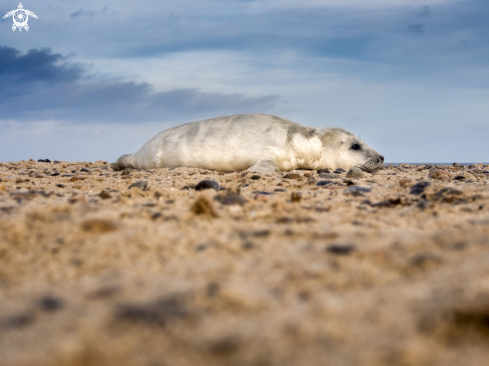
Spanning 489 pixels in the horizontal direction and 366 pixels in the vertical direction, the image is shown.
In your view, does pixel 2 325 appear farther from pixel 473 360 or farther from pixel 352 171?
pixel 352 171

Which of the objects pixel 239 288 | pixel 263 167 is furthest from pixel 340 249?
pixel 263 167

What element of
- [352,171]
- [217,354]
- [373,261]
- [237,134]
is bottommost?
[217,354]

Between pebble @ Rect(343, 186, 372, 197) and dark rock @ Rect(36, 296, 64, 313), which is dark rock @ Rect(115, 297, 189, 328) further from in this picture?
pebble @ Rect(343, 186, 372, 197)

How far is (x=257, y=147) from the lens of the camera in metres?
7.01

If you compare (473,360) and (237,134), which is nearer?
(473,360)

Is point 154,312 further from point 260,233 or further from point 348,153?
point 348,153

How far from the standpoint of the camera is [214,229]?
2.10m

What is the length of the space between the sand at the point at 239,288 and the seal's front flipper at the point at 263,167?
396cm

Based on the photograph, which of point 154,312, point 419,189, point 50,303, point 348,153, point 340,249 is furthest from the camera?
point 348,153

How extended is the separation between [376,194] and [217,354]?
2.71m

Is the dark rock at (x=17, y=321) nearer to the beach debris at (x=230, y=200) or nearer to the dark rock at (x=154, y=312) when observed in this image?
the dark rock at (x=154, y=312)

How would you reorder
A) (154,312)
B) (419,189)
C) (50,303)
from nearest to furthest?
(154,312) → (50,303) → (419,189)

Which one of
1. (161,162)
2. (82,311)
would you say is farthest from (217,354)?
(161,162)

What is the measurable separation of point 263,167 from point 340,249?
16.2 feet
